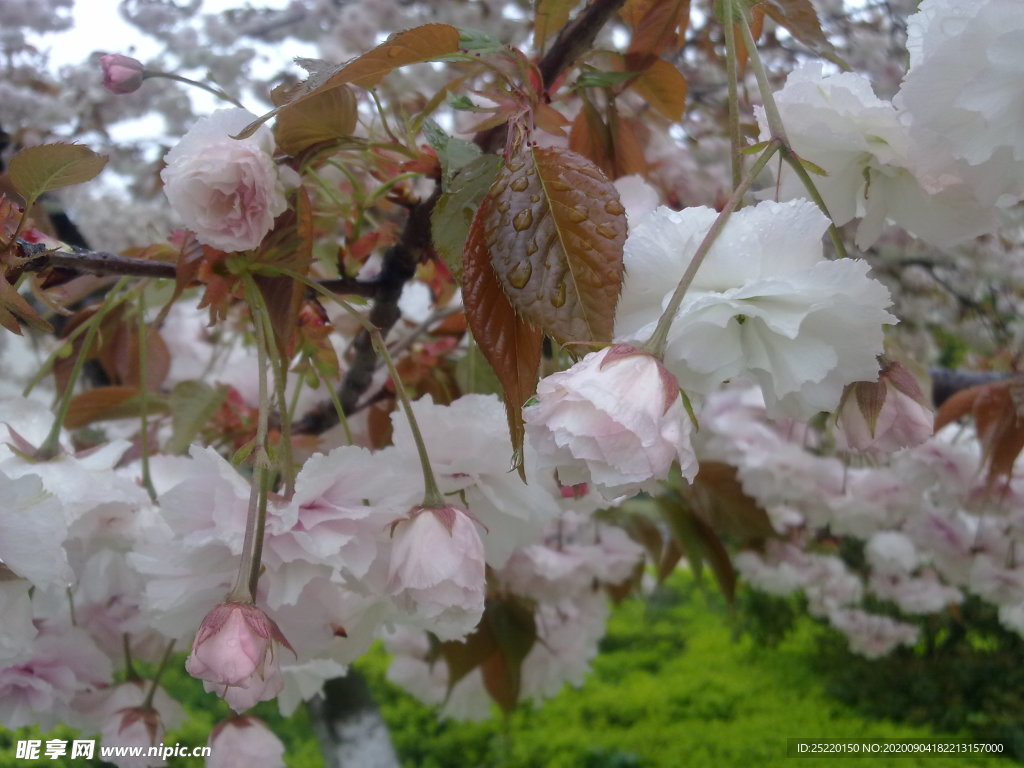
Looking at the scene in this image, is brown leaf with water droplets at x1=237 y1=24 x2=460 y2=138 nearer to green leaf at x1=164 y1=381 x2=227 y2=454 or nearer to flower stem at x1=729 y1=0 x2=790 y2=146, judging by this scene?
flower stem at x1=729 y1=0 x2=790 y2=146

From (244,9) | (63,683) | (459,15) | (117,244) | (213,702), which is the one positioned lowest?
(213,702)

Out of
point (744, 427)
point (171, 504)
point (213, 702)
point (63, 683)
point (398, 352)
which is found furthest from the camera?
point (213, 702)

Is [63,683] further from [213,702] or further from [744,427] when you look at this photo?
[213,702]

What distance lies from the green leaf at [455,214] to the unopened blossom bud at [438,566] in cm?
13

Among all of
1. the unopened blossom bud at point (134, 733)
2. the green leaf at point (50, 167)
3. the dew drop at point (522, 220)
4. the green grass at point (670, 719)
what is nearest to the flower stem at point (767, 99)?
the dew drop at point (522, 220)

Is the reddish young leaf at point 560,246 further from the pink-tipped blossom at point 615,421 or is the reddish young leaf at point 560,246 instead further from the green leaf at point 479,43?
the green leaf at point 479,43

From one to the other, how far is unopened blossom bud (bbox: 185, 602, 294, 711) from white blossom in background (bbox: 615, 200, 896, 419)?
0.68ft

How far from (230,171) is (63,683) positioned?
417 mm

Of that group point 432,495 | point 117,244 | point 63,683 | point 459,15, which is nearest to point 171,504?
point 432,495

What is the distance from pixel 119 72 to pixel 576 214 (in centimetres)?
45

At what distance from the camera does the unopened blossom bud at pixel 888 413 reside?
382 millimetres

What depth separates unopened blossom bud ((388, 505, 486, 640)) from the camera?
39cm

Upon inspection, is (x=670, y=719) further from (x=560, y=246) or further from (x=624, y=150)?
(x=560, y=246)

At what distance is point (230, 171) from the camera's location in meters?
0.46
